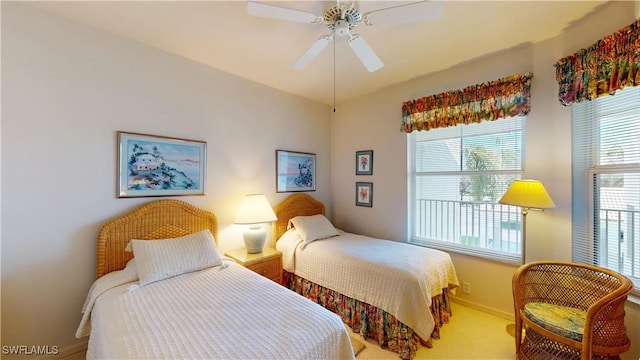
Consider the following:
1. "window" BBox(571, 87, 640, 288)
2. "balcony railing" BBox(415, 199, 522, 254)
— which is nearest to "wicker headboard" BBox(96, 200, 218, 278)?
"balcony railing" BBox(415, 199, 522, 254)

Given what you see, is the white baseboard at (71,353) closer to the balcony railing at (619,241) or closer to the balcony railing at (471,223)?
the balcony railing at (471,223)

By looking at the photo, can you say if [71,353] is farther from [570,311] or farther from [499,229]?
[499,229]

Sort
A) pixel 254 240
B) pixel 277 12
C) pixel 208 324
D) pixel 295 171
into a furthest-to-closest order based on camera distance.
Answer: pixel 295 171 → pixel 254 240 → pixel 277 12 → pixel 208 324

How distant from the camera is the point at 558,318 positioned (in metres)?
1.64

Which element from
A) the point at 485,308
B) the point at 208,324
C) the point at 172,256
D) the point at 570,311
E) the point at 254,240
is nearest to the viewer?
the point at 208,324

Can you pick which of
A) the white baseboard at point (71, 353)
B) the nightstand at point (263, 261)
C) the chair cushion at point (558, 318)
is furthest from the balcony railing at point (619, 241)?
the white baseboard at point (71, 353)

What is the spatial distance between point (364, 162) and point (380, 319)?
6.71ft

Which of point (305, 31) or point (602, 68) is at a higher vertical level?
point (305, 31)

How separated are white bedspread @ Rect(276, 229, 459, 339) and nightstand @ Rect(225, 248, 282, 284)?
17cm

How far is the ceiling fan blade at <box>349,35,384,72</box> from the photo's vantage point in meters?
1.69

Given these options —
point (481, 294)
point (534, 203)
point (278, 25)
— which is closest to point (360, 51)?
point (278, 25)

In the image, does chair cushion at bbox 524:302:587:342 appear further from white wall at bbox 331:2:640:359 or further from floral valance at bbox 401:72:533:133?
floral valance at bbox 401:72:533:133

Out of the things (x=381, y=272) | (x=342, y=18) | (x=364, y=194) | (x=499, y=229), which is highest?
(x=342, y=18)

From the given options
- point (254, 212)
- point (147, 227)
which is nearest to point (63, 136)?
point (147, 227)
